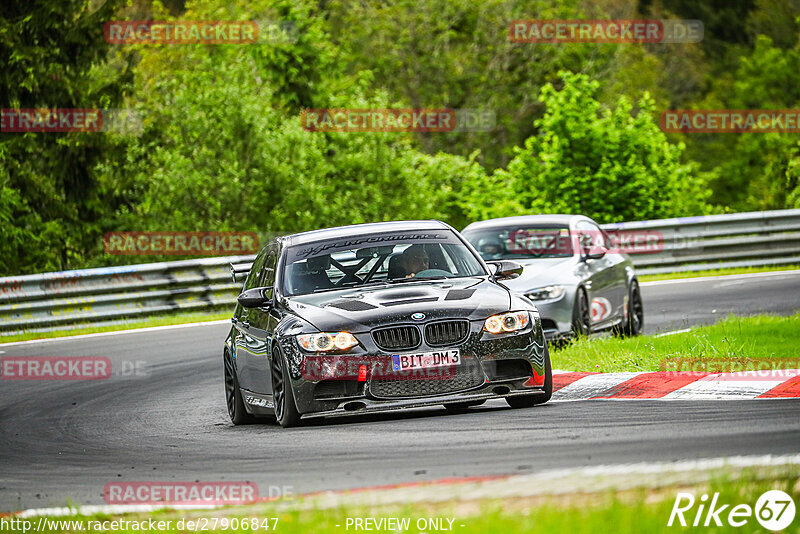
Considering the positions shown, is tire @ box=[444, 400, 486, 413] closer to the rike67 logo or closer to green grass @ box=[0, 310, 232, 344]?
the rike67 logo

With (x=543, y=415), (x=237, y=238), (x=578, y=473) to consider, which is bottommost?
(x=237, y=238)

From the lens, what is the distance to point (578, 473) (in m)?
6.49

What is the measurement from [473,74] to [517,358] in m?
49.0

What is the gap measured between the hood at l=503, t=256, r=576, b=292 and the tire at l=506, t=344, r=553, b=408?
414 cm

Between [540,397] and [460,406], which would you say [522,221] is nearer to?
[460,406]

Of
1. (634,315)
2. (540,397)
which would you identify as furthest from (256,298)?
(634,315)

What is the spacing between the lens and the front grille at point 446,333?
31.0 ft

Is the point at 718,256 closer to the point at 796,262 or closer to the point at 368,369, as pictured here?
the point at 796,262

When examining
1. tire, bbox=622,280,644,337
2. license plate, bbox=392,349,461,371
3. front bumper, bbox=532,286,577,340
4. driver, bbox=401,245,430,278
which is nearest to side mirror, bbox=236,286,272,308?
driver, bbox=401,245,430,278

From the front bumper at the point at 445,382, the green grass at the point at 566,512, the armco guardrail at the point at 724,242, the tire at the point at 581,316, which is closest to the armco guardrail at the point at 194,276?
the armco guardrail at the point at 724,242

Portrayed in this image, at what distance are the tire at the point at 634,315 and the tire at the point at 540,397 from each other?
19.6 feet

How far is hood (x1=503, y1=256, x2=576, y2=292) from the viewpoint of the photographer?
14328mm

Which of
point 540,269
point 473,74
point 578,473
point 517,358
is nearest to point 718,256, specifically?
point 540,269

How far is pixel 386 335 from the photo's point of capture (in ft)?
30.9
